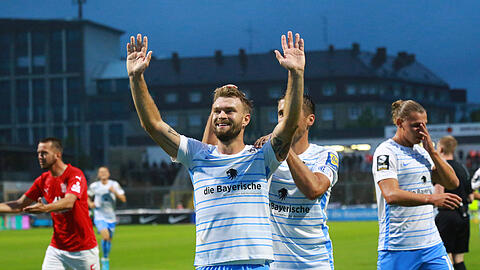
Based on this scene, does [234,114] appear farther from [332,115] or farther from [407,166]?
[332,115]

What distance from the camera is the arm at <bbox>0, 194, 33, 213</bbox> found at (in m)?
8.81

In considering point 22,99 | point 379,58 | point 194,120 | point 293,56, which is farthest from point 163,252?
point 22,99

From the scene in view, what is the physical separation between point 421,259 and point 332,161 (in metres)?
1.52

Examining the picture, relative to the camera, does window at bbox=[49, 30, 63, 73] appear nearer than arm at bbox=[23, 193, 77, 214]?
No

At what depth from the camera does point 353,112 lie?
9044 centimetres

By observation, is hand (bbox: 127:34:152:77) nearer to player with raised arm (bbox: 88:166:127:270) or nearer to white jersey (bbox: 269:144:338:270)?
white jersey (bbox: 269:144:338:270)

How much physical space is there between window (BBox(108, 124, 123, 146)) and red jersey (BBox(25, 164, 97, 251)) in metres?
82.9

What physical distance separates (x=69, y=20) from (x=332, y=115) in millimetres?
35076

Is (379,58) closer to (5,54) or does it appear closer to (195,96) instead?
(195,96)

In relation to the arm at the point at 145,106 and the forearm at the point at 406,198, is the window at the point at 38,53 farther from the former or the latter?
the arm at the point at 145,106

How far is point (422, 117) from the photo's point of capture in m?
6.95

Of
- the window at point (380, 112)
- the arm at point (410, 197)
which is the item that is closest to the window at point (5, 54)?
the window at point (380, 112)

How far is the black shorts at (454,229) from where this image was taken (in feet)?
35.9

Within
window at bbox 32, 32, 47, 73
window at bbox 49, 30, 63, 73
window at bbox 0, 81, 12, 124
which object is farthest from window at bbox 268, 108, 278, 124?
window at bbox 0, 81, 12, 124
